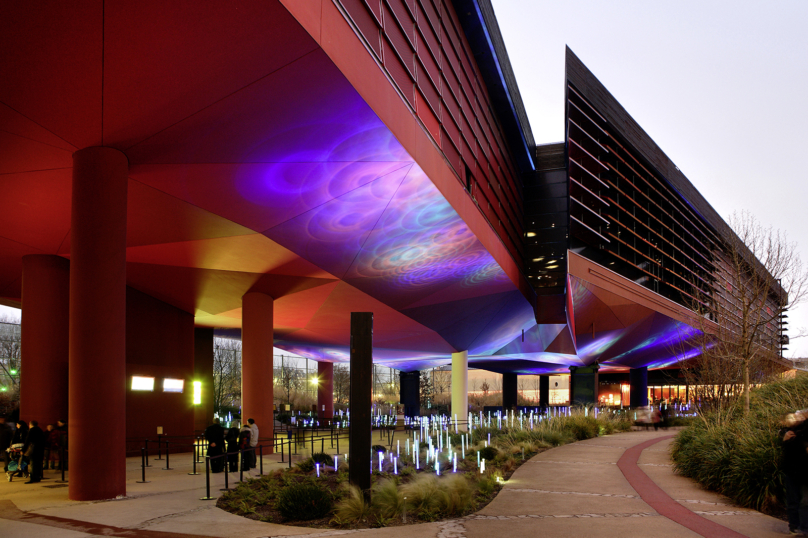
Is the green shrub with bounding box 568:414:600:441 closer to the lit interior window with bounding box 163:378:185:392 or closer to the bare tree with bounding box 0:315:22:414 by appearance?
the lit interior window with bounding box 163:378:185:392

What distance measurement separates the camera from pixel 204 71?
29.5 feet

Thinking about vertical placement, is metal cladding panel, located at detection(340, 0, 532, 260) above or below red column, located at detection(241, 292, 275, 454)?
above

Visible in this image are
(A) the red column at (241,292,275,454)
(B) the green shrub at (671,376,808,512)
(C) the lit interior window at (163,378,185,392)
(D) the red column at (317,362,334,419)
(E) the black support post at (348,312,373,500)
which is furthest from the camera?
(D) the red column at (317,362,334,419)

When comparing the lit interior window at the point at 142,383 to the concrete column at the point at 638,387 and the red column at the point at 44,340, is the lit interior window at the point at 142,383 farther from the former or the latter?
the concrete column at the point at 638,387

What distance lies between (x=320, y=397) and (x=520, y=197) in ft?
66.1

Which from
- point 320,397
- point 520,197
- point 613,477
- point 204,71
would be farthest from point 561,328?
point 204,71

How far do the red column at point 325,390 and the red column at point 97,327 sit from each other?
109 feet

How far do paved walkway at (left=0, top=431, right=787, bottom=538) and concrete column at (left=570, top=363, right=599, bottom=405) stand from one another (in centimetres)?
4128

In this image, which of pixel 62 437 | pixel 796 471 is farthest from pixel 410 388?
pixel 796 471

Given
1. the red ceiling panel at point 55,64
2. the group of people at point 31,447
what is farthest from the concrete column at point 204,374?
the red ceiling panel at point 55,64

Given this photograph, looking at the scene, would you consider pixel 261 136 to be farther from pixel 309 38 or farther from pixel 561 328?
pixel 561 328

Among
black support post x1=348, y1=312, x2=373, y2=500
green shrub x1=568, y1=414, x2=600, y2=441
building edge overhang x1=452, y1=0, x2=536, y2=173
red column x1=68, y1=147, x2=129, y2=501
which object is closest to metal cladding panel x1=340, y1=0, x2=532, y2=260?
building edge overhang x1=452, y1=0, x2=536, y2=173

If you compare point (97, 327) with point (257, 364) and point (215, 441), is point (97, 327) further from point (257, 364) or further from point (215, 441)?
point (257, 364)

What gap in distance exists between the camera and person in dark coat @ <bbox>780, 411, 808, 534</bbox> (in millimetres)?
7810
